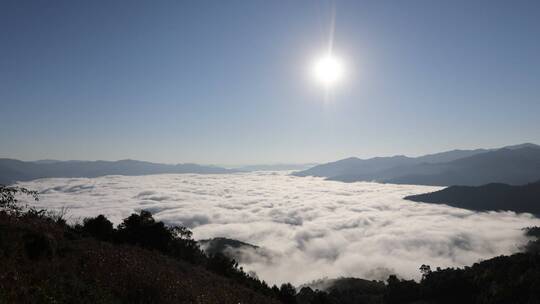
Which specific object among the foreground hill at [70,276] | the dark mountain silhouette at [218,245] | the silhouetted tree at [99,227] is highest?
the foreground hill at [70,276]

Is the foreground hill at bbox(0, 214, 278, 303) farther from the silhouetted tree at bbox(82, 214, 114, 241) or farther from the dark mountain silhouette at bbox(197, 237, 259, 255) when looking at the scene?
the dark mountain silhouette at bbox(197, 237, 259, 255)

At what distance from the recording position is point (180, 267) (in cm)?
1986

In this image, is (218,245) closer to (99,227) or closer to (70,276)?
(99,227)

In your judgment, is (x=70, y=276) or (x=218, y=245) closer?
(x=70, y=276)

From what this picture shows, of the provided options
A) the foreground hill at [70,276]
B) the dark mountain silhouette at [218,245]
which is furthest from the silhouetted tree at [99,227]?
the dark mountain silhouette at [218,245]

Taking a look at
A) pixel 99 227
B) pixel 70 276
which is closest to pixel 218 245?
pixel 99 227

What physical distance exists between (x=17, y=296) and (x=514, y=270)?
10339 centimetres

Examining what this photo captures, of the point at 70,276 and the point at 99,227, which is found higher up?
the point at 70,276

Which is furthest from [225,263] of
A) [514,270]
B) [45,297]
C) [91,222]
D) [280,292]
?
[514,270]

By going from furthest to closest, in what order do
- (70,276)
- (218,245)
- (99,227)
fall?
(218,245)
(99,227)
(70,276)

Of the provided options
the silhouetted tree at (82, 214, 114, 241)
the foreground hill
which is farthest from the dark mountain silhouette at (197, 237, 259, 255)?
the foreground hill

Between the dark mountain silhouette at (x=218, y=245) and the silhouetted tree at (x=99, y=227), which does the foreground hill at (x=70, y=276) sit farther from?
the dark mountain silhouette at (x=218, y=245)

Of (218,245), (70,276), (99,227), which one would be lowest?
(218,245)

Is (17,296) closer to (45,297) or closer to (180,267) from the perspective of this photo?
(45,297)
